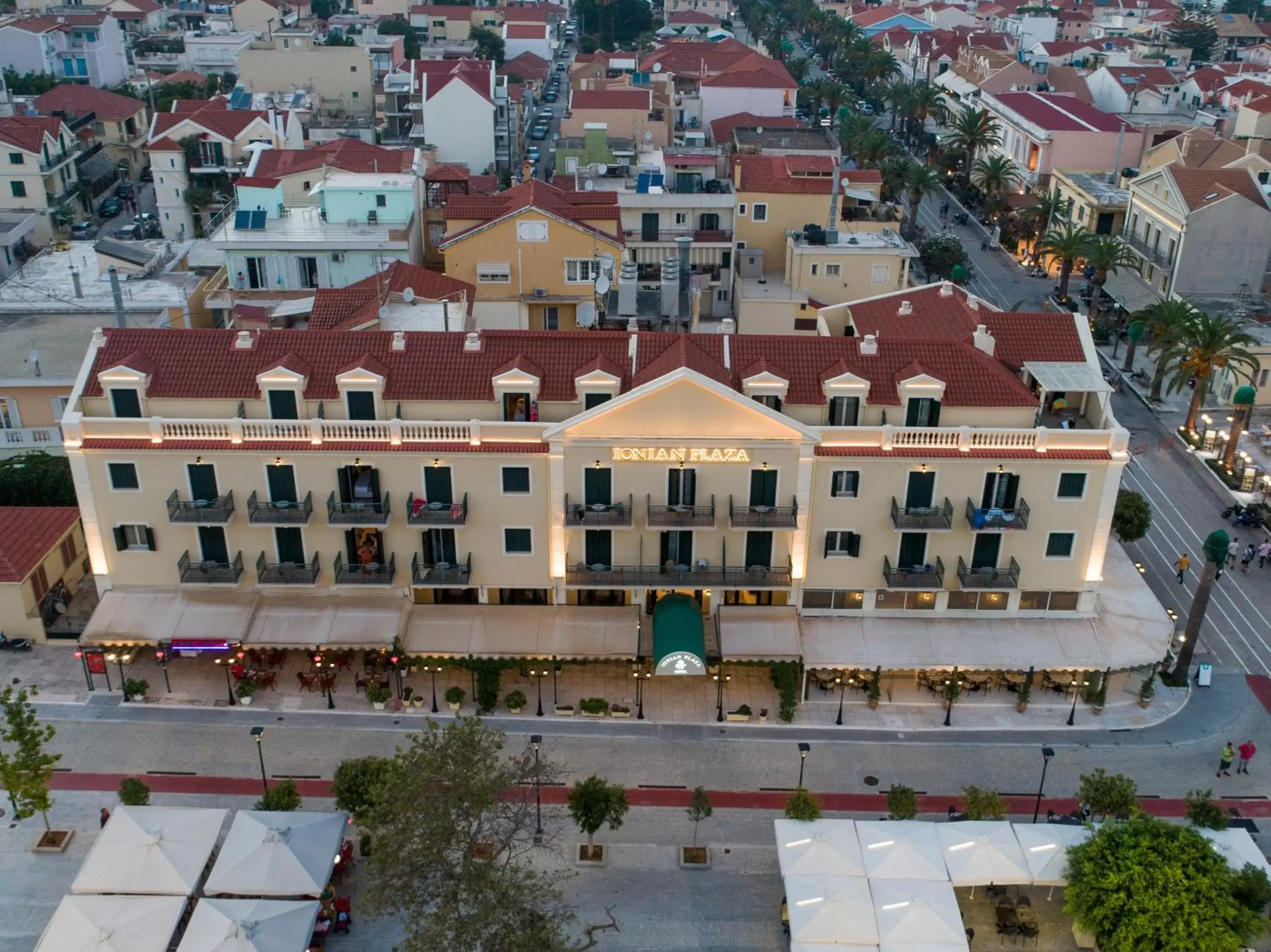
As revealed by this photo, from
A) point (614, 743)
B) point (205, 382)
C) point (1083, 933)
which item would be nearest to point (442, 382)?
point (205, 382)

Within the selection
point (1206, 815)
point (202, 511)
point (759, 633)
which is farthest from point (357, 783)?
point (1206, 815)

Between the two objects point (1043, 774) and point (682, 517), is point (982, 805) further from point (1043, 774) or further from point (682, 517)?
point (682, 517)

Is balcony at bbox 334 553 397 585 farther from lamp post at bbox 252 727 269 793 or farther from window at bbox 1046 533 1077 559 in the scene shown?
window at bbox 1046 533 1077 559

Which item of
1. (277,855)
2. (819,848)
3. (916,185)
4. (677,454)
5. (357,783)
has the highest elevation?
(677,454)

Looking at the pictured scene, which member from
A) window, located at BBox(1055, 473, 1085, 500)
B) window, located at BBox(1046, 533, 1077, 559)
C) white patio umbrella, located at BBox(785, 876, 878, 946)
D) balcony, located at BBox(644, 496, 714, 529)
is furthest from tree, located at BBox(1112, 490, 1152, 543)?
white patio umbrella, located at BBox(785, 876, 878, 946)

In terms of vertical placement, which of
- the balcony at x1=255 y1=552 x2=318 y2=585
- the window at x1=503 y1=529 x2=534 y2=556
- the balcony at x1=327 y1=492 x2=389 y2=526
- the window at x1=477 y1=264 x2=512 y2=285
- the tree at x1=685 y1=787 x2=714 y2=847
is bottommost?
the tree at x1=685 y1=787 x2=714 y2=847

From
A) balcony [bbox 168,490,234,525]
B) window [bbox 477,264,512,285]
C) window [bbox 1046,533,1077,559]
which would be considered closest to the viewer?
balcony [bbox 168,490,234,525]
